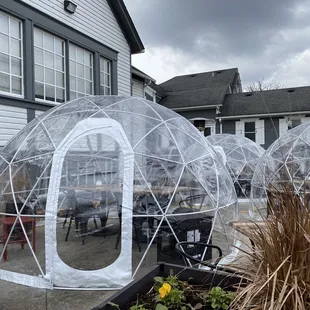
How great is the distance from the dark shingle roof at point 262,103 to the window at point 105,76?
1163cm

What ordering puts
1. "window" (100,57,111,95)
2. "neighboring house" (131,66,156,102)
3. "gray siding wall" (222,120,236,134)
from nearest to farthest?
1. "window" (100,57,111,95)
2. "neighboring house" (131,66,156,102)
3. "gray siding wall" (222,120,236,134)

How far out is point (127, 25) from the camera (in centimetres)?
1155

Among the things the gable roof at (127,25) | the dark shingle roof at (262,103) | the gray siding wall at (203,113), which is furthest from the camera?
the gray siding wall at (203,113)

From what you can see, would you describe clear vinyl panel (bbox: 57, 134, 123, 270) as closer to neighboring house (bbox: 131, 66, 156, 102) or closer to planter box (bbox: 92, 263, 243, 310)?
planter box (bbox: 92, 263, 243, 310)

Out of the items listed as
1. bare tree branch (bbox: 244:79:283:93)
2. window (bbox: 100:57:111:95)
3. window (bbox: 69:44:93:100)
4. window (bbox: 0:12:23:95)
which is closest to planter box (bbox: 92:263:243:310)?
bare tree branch (bbox: 244:79:283:93)

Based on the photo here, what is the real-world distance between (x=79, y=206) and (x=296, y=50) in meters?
3.28

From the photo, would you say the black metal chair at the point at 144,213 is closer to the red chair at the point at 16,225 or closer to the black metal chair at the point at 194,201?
the black metal chair at the point at 194,201

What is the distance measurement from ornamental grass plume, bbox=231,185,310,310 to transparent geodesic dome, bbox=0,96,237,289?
96.9 inches

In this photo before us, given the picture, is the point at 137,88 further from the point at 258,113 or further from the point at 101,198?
the point at 101,198

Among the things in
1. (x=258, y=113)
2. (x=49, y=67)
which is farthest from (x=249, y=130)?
(x=49, y=67)

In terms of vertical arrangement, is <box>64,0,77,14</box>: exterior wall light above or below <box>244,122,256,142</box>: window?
above

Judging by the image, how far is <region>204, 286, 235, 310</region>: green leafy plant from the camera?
2.07m

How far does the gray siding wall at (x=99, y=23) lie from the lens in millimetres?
8749

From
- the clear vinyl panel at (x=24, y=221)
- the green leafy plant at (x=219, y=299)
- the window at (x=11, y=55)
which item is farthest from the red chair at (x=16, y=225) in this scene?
the window at (x=11, y=55)
